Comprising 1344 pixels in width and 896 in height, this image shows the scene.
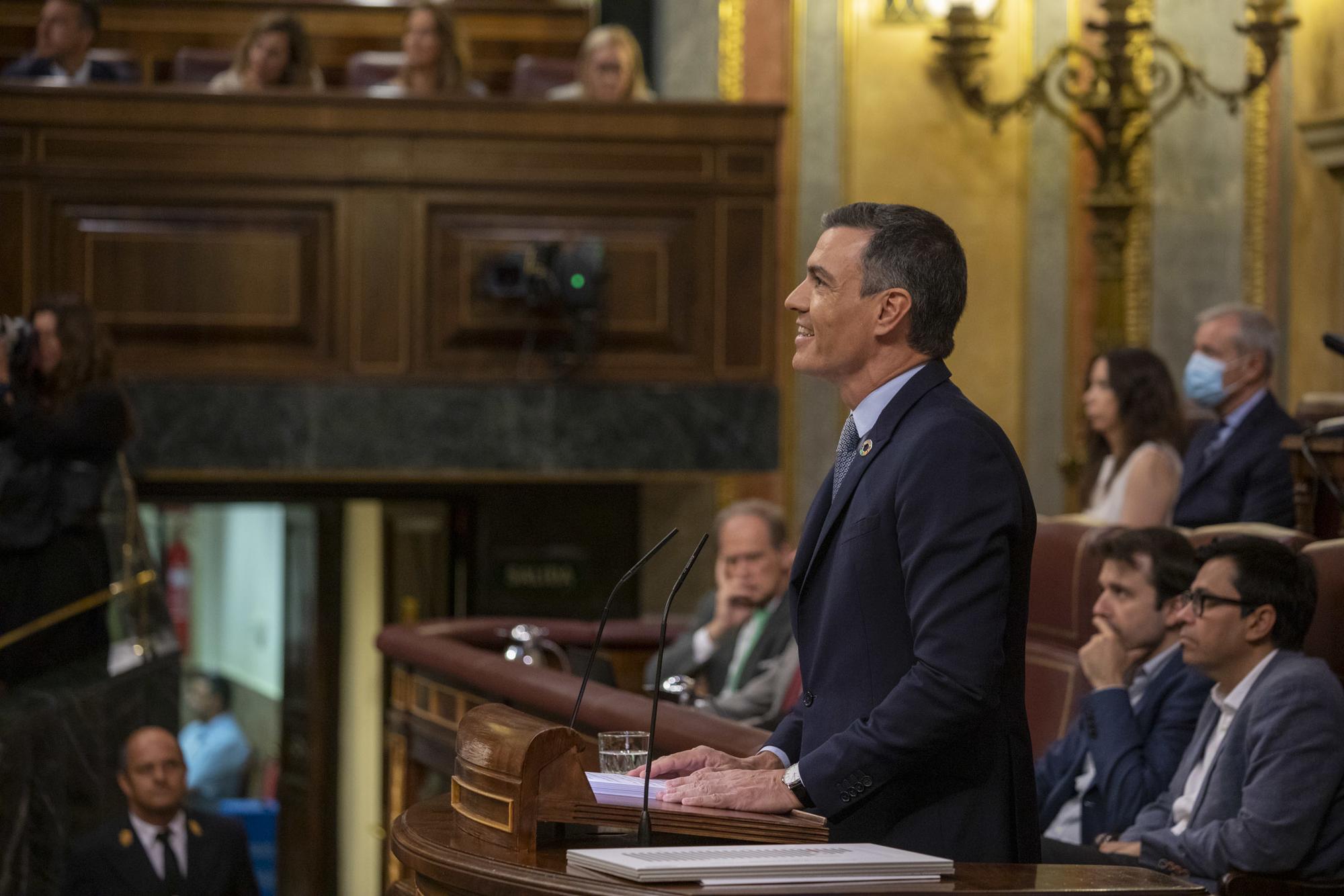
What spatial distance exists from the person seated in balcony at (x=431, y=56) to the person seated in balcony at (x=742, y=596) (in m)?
2.85

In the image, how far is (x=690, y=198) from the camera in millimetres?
6938

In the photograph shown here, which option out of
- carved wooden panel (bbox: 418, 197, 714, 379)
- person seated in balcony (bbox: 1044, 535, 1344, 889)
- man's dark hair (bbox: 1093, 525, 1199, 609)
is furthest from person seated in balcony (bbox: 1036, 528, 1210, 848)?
carved wooden panel (bbox: 418, 197, 714, 379)

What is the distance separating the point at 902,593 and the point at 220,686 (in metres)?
10.0

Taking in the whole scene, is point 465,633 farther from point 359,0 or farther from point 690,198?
point 359,0

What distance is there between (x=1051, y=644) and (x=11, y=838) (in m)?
2.69

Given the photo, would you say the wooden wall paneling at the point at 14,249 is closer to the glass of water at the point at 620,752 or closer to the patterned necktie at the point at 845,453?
the glass of water at the point at 620,752

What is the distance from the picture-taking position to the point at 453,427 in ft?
22.5

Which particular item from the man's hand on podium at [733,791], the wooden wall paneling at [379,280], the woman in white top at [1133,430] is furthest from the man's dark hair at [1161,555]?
the wooden wall paneling at [379,280]

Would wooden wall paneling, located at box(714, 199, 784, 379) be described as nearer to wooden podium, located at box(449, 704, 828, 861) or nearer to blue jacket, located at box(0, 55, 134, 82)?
blue jacket, located at box(0, 55, 134, 82)

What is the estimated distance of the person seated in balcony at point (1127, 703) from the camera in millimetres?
3447

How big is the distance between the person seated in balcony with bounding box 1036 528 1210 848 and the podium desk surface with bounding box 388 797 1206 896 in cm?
164

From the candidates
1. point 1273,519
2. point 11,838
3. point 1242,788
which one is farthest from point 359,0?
point 1242,788

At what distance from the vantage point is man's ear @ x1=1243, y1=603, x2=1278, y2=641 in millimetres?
3045

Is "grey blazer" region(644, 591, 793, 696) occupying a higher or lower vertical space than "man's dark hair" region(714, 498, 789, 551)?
lower
